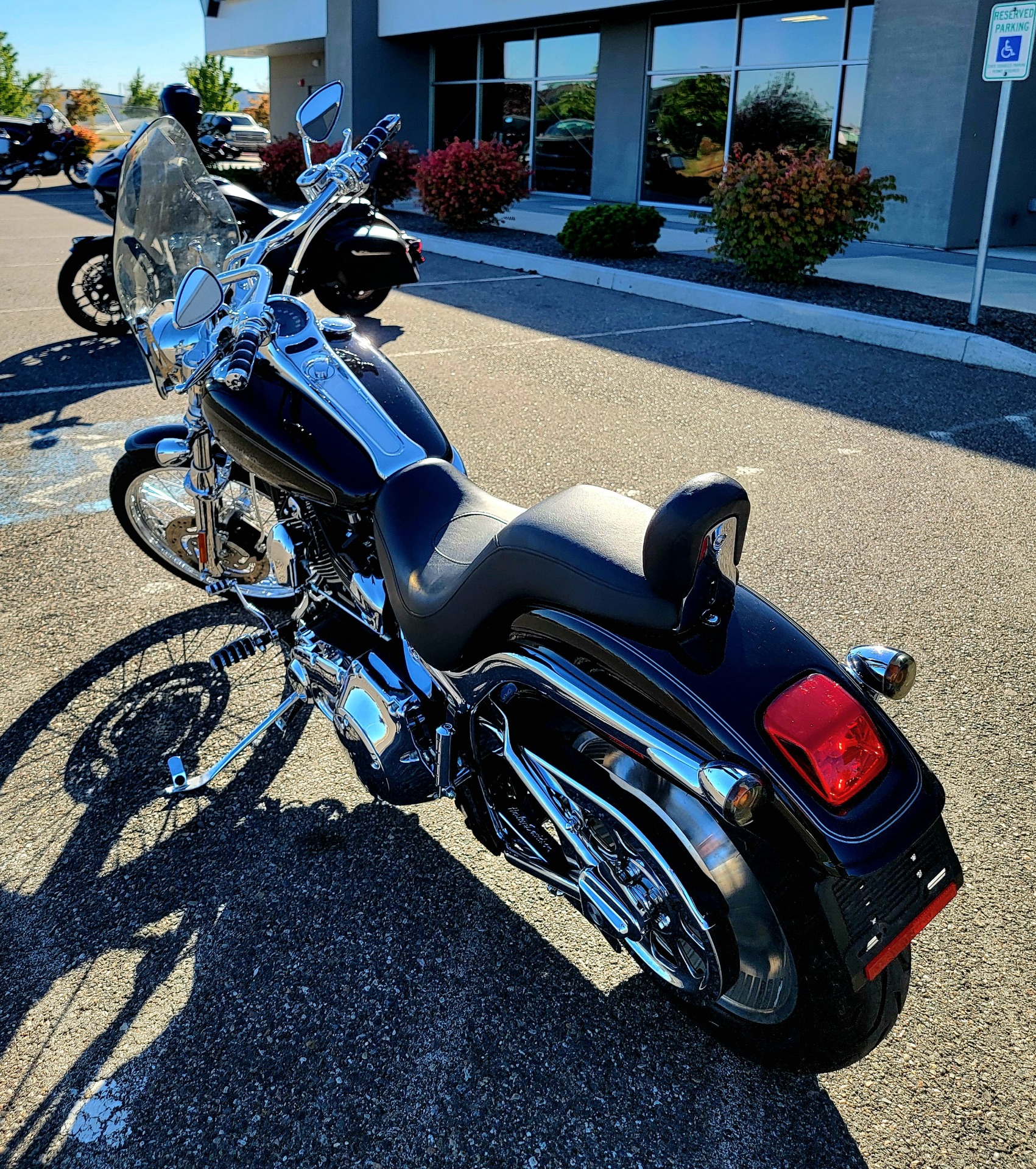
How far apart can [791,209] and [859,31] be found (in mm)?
6559

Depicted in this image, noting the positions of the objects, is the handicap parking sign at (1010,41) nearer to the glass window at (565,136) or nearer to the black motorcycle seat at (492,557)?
the black motorcycle seat at (492,557)

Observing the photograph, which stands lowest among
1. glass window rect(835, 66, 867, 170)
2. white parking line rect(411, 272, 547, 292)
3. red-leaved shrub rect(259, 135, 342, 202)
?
white parking line rect(411, 272, 547, 292)

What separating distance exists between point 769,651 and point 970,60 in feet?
42.8

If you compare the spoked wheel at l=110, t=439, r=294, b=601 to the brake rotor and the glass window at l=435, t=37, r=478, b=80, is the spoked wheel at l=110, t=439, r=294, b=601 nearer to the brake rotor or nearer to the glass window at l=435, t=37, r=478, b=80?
the brake rotor

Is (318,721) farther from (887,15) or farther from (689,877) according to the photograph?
(887,15)

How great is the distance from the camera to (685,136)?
17.0 m

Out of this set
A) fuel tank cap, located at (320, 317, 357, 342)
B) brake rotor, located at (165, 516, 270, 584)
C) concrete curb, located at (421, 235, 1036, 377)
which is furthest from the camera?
concrete curb, located at (421, 235, 1036, 377)

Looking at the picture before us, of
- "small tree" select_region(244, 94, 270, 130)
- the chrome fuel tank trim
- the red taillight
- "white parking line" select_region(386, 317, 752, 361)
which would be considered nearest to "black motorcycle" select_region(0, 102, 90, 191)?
"white parking line" select_region(386, 317, 752, 361)

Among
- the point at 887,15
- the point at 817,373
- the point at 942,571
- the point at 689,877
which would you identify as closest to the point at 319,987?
the point at 689,877

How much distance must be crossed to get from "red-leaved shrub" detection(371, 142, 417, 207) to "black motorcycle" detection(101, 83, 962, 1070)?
14694mm

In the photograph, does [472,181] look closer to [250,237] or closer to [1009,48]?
[250,237]

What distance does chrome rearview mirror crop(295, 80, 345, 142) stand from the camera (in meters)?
2.65

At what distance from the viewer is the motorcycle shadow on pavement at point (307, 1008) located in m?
1.97

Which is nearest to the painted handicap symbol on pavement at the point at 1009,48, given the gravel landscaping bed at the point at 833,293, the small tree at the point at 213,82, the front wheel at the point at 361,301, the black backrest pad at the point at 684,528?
the gravel landscaping bed at the point at 833,293
